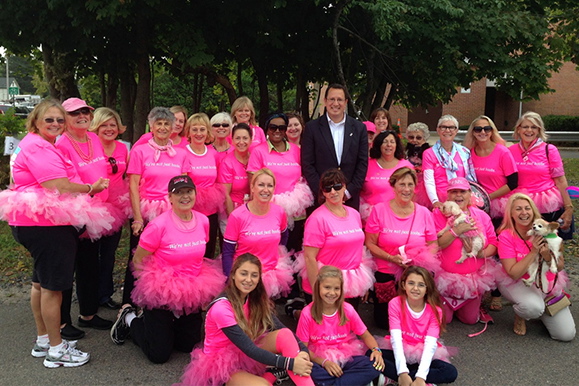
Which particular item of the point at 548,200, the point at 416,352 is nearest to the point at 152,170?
the point at 416,352

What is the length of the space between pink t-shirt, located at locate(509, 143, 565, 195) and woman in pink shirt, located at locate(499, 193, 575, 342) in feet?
2.89

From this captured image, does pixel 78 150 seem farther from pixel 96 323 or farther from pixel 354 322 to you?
pixel 354 322

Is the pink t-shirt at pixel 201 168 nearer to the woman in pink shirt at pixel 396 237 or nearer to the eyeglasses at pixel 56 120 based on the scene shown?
the eyeglasses at pixel 56 120

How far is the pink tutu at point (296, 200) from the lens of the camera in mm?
5121

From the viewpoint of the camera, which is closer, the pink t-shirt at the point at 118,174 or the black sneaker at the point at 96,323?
the black sneaker at the point at 96,323

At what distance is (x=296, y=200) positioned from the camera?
5176 millimetres

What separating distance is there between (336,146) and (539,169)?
2.29 meters

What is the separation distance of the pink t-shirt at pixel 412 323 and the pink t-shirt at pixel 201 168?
90.5 inches

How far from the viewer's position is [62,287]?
4117mm

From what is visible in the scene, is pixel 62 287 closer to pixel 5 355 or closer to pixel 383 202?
pixel 5 355

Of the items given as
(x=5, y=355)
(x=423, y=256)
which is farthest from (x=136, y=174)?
(x=423, y=256)

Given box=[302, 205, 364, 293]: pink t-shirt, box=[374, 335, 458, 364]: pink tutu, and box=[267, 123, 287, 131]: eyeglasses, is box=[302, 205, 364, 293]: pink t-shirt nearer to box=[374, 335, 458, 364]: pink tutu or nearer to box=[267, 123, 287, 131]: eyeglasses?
box=[374, 335, 458, 364]: pink tutu

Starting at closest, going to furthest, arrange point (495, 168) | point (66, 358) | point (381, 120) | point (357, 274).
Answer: point (66, 358) → point (357, 274) → point (495, 168) → point (381, 120)

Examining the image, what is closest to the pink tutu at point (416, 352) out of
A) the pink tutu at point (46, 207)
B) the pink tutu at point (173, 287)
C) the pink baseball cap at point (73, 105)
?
the pink tutu at point (173, 287)
